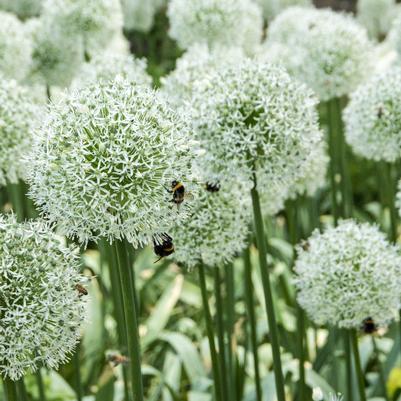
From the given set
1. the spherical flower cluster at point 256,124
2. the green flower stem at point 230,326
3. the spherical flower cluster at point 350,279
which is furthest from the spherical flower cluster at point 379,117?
the green flower stem at point 230,326

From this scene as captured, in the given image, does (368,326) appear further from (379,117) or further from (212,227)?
(379,117)

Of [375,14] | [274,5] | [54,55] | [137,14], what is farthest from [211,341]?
[375,14]

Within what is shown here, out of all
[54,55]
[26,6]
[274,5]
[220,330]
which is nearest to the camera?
[220,330]

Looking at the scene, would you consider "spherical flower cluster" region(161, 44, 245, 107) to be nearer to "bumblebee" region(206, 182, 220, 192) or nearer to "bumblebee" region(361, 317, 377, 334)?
"bumblebee" region(206, 182, 220, 192)

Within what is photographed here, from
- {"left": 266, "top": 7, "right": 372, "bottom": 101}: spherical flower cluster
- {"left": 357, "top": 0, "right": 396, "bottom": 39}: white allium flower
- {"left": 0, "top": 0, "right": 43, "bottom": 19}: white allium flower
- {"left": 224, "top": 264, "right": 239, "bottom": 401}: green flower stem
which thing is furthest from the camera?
{"left": 357, "top": 0, "right": 396, "bottom": 39}: white allium flower

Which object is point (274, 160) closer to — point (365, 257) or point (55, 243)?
point (365, 257)

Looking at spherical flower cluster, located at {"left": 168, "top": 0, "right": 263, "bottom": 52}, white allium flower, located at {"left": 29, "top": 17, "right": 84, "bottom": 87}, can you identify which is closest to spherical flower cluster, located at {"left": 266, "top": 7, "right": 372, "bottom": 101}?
spherical flower cluster, located at {"left": 168, "top": 0, "right": 263, "bottom": 52}

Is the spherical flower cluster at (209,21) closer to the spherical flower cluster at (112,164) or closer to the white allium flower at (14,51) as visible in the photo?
the white allium flower at (14,51)
